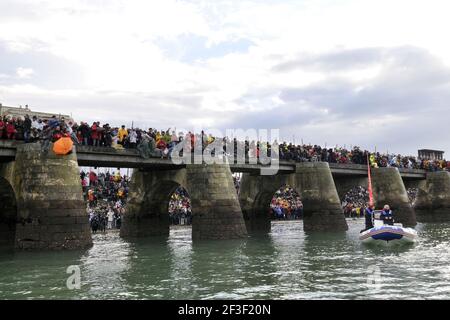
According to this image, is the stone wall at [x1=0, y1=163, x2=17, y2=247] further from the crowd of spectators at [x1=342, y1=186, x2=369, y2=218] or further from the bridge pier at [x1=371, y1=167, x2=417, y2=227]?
the crowd of spectators at [x1=342, y1=186, x2=369, y2=218]

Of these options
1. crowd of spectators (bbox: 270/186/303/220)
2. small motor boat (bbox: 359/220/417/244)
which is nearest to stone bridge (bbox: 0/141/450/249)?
small motor boat (bbox: 359/220/417/244)

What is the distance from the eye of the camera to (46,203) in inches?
940

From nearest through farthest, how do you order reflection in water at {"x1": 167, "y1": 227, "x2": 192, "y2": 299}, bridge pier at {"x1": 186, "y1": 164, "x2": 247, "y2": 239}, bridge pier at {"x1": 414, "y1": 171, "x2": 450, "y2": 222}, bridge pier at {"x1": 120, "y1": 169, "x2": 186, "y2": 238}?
reflection in water at {"x1": 167, "y1": 227, "x2": 192, "y2": 299}, bridge pier at {"x1": 186, "y1": 164, "x2": 247, "y2": 239}, bridge pier at {"x1": 120, "y1": 169, "x2": 186, "y2": 238}, bridge pier at {"x1": 414, "y1": 171, "x2": 450, "y2": 222}

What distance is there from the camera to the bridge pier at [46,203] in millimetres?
23641

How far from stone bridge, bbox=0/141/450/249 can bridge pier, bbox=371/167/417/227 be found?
0.29ft

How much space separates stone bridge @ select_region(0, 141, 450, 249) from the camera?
23969mm

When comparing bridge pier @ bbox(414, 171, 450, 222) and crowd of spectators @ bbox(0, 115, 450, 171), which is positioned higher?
crowd of spectators @ bbox(0, 115, 450, 171)

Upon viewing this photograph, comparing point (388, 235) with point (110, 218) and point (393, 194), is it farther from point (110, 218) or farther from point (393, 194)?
point (110, 218)

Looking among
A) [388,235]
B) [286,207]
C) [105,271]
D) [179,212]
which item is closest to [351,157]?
[286,207]

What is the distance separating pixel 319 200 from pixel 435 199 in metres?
20.7

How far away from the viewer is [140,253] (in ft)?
80.9

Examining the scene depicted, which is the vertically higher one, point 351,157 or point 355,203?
point 351,157
